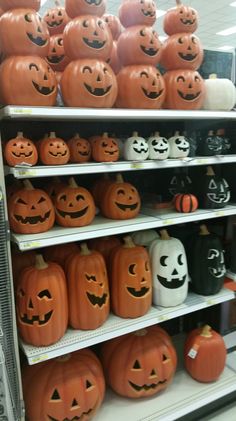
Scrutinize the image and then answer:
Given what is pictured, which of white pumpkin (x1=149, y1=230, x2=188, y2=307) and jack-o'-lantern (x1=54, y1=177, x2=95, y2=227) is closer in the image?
jack-o'-lantern (x1=54, y1=177, x2=95, y2=227)

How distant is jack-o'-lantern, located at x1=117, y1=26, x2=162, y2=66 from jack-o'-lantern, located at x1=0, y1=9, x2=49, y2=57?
447 mm

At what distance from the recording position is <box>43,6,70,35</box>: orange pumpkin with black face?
1839 mm

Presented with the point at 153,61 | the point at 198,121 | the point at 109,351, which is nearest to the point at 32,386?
the point at 109,351

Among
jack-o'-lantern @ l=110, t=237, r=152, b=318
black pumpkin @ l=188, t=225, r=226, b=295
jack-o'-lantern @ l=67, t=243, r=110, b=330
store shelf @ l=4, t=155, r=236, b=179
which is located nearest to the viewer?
store shelf @ l=4, t=155, r=236, b=179

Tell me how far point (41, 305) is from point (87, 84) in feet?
3.46

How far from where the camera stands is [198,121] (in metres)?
2.37

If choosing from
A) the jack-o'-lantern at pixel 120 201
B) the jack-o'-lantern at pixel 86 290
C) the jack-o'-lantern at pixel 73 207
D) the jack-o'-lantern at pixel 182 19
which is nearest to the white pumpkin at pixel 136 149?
the jack-o'-lantern at pixel 120 201

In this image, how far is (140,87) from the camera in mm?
1713

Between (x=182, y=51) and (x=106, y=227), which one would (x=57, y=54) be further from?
(x=106, y=227)

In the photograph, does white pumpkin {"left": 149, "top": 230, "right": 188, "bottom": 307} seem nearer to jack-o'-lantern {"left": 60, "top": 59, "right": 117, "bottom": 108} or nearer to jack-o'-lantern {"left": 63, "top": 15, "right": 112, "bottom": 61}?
jack-o'-lantern {"left": 60, "top": 59, "right": 117, "bottom": 108}

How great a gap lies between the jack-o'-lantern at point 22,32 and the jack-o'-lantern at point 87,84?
18cm

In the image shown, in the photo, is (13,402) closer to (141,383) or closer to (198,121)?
(141,383)

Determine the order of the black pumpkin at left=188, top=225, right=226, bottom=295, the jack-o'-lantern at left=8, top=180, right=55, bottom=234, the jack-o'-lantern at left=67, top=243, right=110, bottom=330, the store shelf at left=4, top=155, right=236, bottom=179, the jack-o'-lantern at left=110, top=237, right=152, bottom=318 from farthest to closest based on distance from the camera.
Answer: the black pumpkin at left=188, top=225, right=226, bottom=295 < the jack-o'-lantern at left=110, top=237, right=152, bottom=318 < the jack-o'-lantern at left=67, top=243, right=110, bottom=330 < the jack-o'-lantern at left=8, top=180, right=55, bottom=234 < the store shelf at left=4, top=155, right=236, bottom=179

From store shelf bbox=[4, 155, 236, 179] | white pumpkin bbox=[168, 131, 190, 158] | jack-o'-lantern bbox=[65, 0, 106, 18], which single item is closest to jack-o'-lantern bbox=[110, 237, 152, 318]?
store shelf bbox=[4, 155, 236, 179]
